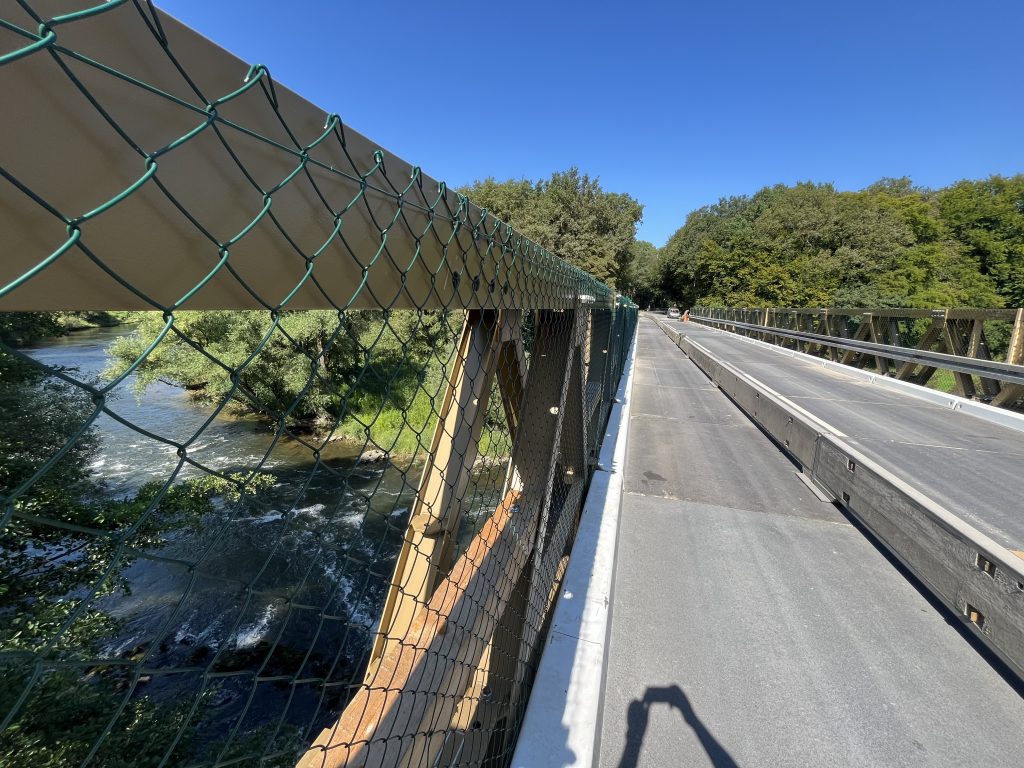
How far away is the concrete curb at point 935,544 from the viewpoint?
1.98 meters

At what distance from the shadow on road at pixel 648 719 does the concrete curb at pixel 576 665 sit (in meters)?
0.16

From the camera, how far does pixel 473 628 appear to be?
7.59ft

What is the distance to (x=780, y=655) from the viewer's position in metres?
2.19

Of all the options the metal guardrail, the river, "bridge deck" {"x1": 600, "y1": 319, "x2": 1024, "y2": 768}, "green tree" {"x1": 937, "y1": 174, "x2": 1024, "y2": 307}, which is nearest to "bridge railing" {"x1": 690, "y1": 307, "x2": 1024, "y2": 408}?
the metal guardrail

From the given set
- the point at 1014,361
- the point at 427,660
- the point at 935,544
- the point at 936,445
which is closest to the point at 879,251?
the point at 1014,361

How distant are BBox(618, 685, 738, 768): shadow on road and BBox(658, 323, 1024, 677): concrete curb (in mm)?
1376

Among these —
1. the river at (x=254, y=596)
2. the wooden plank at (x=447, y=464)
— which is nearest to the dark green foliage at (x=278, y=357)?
the river at (x=254, y=596)

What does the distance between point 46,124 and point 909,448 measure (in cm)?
642

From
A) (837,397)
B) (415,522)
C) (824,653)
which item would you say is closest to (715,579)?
(824,653)

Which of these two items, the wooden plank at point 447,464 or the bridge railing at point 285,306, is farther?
the wooden plank at point 447,464

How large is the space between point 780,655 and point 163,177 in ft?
9.45

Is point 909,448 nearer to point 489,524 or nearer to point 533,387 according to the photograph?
point 533,387

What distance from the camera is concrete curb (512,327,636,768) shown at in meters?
1.68

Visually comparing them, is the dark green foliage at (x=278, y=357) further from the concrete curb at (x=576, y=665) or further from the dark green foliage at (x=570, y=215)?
the dark green foliage at (x=570, y=215)
